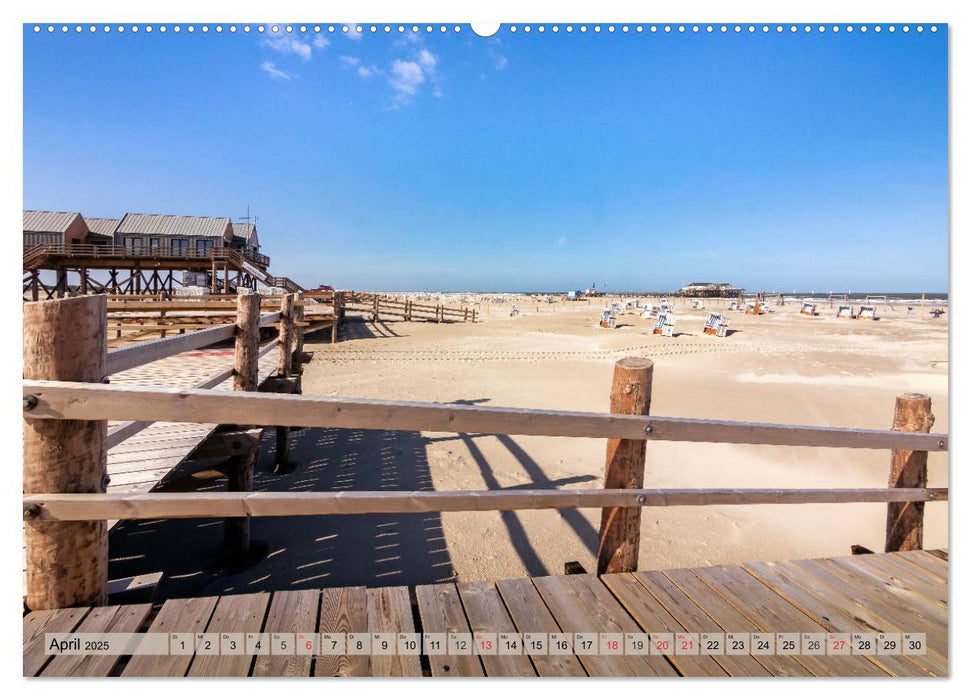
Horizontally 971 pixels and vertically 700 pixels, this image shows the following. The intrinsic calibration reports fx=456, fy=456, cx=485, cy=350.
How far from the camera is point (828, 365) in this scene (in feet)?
46.8

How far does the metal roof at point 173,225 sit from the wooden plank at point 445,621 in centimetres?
4202

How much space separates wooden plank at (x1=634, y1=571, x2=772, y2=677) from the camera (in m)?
1.75

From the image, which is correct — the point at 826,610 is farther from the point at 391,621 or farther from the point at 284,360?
the point at 284,360

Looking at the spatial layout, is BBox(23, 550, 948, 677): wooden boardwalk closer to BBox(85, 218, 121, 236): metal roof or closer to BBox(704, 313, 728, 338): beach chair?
BBox(704, 313, 728, 338): beach chair

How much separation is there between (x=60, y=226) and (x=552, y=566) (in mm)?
45021

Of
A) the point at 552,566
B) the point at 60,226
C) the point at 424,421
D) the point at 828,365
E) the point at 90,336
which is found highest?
the point at 60,226

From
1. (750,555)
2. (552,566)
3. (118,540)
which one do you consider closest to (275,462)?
(118,540)

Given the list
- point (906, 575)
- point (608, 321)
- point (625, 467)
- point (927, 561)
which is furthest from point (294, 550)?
point (608, 321)

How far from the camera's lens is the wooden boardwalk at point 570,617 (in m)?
1.63

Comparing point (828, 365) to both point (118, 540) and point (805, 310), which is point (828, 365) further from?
point (805, 310)

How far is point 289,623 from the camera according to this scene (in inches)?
73.8

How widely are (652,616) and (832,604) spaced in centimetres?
99

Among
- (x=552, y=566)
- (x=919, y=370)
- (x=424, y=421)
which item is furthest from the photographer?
(x=919, y=370)

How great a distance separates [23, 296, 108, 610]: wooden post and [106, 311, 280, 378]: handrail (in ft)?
0.46
